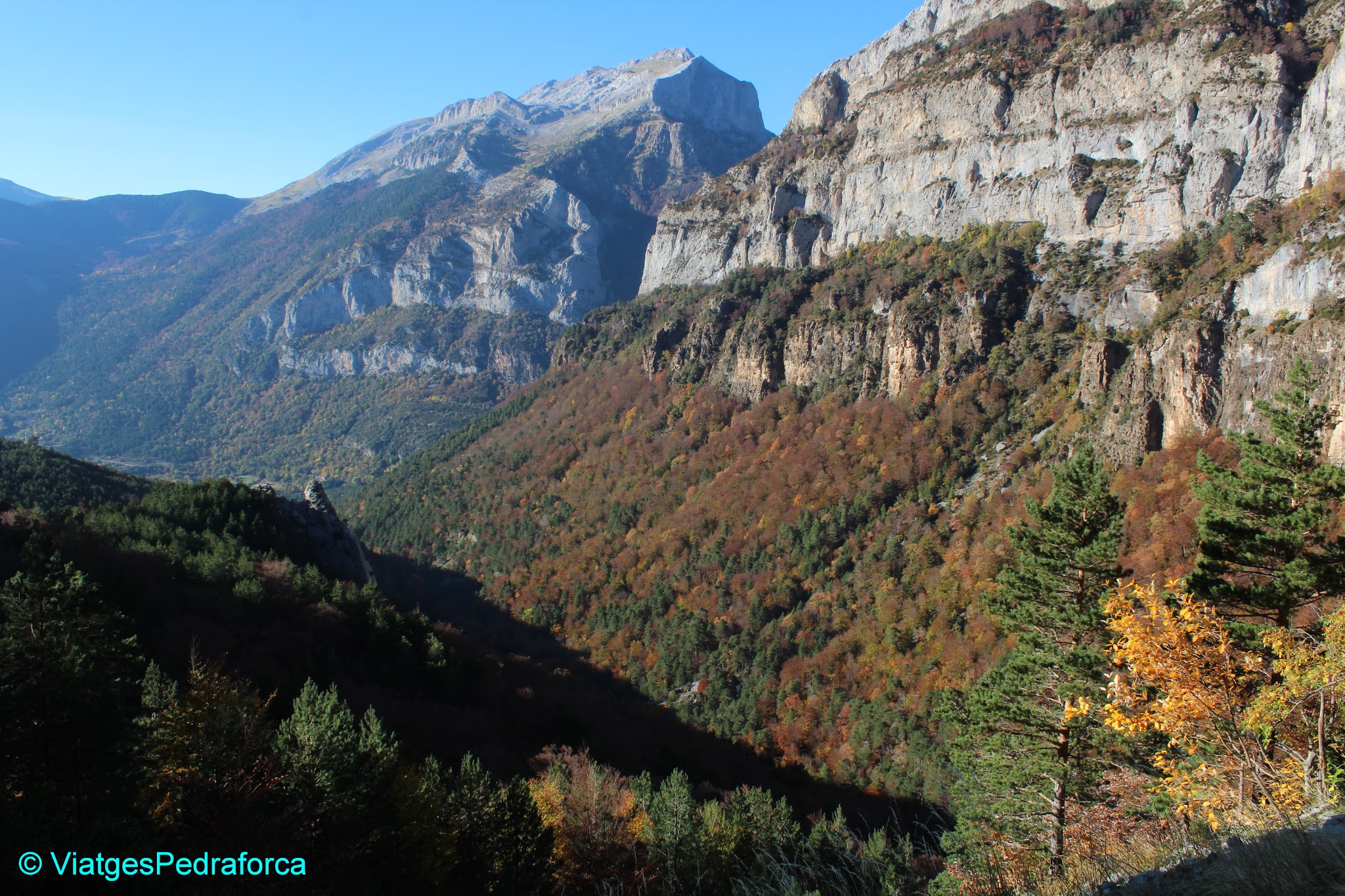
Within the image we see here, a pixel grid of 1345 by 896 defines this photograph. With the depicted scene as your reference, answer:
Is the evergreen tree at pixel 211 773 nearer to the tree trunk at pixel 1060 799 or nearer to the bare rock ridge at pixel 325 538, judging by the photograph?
the tree trunk at pixel 1060 799

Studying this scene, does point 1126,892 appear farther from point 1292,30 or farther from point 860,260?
point 860,260

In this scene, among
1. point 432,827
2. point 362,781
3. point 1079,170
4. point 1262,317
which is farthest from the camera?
point 1079,170

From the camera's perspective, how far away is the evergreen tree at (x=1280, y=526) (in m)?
15.5

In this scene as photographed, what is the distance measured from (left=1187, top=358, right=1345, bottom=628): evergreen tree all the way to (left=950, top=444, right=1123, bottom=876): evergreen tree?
238 centimetres

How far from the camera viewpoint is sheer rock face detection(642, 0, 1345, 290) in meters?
62.4

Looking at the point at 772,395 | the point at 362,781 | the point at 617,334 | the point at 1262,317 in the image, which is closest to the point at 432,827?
the point at 362,781

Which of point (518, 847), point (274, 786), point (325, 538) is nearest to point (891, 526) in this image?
point (325, 538)

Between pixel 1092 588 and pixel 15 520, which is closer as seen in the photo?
pixel 1092 588

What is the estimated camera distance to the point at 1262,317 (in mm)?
50344

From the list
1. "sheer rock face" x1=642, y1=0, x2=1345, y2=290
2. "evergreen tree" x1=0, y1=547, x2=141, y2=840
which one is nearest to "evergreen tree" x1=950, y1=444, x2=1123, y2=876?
"evergreen tree" x1=0, y1=547, x2=141, y2=840

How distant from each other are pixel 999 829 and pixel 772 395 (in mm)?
82263

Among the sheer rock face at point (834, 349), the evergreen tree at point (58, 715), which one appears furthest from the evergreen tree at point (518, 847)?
the sheer rock face at point (834, 349)

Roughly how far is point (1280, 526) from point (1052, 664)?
577 centimetres

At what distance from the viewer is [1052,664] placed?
663 inches
